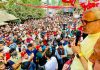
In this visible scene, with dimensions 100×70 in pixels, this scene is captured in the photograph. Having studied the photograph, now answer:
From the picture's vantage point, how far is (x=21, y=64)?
761cm

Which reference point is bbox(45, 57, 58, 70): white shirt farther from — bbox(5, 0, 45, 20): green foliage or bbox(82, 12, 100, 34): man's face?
bbox(5, 0, 45, 20): green foliage

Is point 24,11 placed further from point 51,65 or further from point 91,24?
point 91,24

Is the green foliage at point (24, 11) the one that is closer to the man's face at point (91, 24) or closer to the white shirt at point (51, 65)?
the white shirt at point (51, 65)

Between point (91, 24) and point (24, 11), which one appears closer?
point (91, 24)

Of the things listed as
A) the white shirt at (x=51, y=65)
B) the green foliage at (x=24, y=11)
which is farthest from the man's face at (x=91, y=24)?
the green foliage at (x=24, y=11)

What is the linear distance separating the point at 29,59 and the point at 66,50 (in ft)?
7.58

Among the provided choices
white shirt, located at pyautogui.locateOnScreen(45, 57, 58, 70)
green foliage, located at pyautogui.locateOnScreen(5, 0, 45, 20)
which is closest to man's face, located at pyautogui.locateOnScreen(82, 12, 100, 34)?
white shirt, located at pyautogui.locateOnScreen(45, 57, 58, 70)

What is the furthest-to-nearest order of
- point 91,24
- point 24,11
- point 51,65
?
1. point 24,11
2. point 51,65
3. point 91,24

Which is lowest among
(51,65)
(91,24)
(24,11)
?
(24,11)

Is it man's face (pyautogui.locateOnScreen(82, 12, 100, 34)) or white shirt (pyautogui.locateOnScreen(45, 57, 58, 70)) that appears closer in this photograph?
man's face (pyautogui.locateOnScreen(82, 12, 100, 34))

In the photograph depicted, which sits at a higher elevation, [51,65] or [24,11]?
[51,65]

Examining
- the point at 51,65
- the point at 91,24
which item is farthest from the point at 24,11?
the point at 91,24

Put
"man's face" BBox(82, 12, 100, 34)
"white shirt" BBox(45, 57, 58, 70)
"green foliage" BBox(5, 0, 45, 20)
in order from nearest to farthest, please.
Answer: "man's face" BBox(82, 12, 100, 34) < "white shirt" BBox(45, 57, 58, 70) < "green foliage" BBox(5, 0, 45, 20)

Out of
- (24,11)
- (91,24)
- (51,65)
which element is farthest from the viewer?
(24,11)
